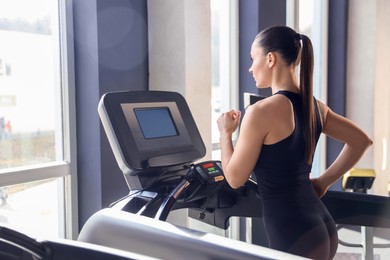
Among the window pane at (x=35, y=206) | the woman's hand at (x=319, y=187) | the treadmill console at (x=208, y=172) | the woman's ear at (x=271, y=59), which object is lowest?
the window pane at (x=35, y=206)

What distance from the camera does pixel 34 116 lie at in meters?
2.38

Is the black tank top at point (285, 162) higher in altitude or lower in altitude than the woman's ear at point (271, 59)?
lower

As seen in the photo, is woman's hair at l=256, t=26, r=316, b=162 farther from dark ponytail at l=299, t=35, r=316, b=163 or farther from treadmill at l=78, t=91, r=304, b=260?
treadmill at l=78, t=91, r=304, b=260

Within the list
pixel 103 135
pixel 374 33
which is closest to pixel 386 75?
pixel 374 33

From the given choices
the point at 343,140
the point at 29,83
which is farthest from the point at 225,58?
the point at 343,140

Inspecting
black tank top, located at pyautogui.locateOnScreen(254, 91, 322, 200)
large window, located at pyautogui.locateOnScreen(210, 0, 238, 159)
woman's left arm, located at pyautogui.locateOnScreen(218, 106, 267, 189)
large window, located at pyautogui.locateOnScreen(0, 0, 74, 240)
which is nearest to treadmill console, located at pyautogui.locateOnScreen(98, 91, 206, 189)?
woman's left arm, located at pyautogui.locateOnScreen(218, 106, 267, 189)

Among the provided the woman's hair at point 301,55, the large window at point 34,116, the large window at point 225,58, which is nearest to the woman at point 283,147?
the woman's hair at point 301,55

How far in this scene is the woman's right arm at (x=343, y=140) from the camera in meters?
1.83

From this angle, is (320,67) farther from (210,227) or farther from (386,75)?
(210,227)

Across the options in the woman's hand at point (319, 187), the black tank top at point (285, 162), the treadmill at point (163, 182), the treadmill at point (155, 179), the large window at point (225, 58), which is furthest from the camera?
the large window at point (225, 58)

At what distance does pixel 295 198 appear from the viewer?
159cm

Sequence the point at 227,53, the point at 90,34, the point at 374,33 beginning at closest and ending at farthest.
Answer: the point at 90,34
the point at 227,53
the point at 374,33

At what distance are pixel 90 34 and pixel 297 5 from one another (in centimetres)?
240

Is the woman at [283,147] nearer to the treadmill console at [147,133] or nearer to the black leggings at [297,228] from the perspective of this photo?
the black leggings at [297,228]
